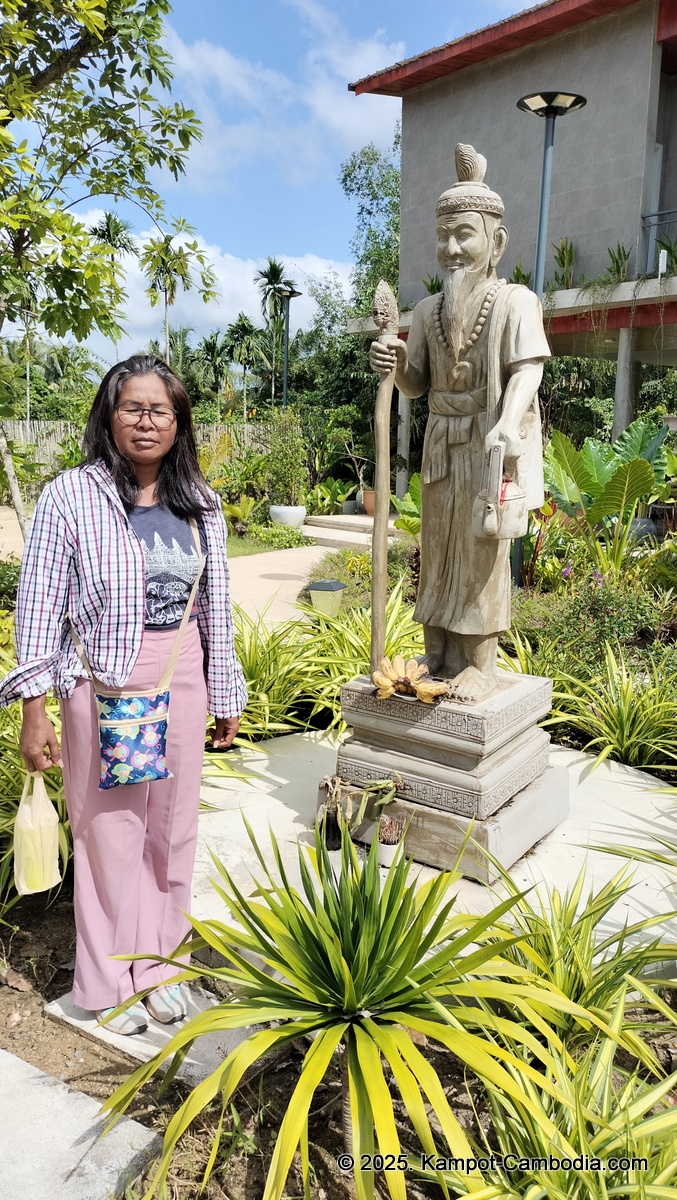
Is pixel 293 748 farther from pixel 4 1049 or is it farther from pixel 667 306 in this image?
pixel 667 306

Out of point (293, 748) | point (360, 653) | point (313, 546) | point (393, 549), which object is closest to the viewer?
point (293, 748)

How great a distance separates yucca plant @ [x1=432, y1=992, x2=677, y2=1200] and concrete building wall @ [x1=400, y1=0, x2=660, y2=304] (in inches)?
454

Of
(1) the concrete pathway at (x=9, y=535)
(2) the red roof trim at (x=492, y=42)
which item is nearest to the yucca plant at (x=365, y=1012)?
(1) the concrete pathway at (x=9, y=535)

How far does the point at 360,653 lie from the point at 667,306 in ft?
25.5

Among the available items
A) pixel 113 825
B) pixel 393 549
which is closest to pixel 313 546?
pixel 393 549

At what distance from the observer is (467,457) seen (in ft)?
10.5

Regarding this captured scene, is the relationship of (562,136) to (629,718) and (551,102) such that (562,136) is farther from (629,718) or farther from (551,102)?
(629,718)

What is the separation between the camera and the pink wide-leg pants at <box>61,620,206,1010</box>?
2.33m

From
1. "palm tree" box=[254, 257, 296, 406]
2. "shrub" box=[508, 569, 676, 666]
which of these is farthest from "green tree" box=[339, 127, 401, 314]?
"shrub" box=[508, 569, 676, 666]

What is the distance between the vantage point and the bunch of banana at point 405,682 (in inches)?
125

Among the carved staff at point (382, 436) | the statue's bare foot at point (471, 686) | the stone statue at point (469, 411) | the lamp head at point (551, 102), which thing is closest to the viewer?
the stone statue at point (469, 411)

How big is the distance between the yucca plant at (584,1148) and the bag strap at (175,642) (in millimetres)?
1278

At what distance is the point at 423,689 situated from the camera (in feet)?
10.4
